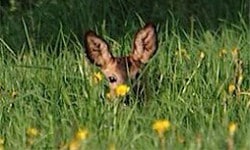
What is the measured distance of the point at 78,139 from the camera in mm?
5488

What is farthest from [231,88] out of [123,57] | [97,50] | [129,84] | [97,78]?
[97,50]

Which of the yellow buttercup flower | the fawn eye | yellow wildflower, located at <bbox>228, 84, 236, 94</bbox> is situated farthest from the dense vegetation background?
the yellow buttercup flower

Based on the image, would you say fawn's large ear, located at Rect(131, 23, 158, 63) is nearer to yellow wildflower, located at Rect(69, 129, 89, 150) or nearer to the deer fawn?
the deer fawn

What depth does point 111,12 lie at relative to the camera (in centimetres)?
920

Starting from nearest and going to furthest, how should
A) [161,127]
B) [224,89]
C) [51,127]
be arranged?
[161,127] → [51,127] → [224,89]

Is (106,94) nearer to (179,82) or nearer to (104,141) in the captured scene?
(179,82)

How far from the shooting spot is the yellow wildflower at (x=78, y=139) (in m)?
5.23

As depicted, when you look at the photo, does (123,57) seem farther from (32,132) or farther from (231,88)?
(32,132)

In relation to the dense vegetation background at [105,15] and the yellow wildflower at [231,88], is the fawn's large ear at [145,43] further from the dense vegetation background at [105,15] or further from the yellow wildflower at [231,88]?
the dense vegetation background at [105,15]

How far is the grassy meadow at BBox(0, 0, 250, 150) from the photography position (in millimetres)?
5680

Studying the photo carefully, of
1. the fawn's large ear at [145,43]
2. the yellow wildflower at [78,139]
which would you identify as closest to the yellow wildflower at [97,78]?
the fawn's large ear at [145,43]

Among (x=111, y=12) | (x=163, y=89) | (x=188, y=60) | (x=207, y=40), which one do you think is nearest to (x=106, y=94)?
(x=163, y=89)

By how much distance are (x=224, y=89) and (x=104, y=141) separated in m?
1.37

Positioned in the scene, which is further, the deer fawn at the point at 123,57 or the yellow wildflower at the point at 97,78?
the deer fawn at the point at 123,57
